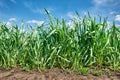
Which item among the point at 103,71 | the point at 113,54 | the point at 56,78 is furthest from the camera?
the point at 113,54

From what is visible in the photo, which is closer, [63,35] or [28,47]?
[63,35]

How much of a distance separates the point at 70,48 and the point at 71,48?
0.02m

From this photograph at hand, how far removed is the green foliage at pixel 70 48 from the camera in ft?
14.6

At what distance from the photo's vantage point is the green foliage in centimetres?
446

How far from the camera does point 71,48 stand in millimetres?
4496

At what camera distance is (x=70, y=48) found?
14.7 feet

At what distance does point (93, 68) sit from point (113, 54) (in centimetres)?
43

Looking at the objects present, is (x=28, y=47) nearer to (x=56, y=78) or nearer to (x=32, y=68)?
(x=32, y=68)

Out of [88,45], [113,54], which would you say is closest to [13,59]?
[88,45]

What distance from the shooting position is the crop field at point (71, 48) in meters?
4.46

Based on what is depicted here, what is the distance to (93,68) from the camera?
14.8 ft

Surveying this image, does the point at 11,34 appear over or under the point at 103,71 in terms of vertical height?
over

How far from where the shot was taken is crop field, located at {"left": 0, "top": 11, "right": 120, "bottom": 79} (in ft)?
14.6

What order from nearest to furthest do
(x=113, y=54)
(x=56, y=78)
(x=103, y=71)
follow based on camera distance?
(x=56, y=78) < (x=103, y=71) < (x=113, y=54)
